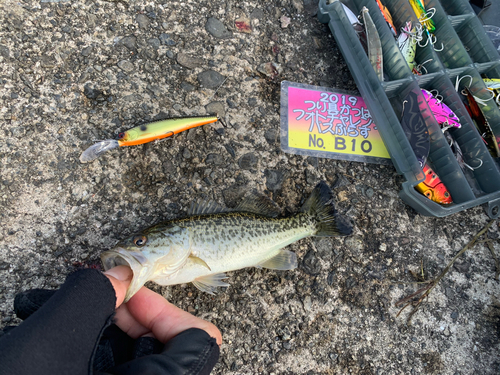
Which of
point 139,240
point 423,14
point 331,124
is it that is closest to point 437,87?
point 423,14

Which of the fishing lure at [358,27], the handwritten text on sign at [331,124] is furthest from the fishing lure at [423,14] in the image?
the handwritten text on sign at [331,124]

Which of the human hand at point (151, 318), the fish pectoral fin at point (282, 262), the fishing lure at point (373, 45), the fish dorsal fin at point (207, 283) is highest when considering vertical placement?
the fishing lure at point (373, 45)

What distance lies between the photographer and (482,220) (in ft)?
12.4

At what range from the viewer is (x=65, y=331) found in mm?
1804

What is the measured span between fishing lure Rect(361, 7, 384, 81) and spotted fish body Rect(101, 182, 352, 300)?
1460mm

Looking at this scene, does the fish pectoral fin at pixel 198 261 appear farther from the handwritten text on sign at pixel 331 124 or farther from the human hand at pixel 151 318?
the handwritten text on sign at pixel 331 124

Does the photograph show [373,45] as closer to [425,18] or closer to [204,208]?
[425,18]

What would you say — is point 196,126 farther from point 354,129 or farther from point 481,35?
point 481,35

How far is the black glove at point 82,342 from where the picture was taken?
5.48 feet

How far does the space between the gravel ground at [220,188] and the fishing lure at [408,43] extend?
0.95 meters

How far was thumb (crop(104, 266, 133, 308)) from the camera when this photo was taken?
218 cm

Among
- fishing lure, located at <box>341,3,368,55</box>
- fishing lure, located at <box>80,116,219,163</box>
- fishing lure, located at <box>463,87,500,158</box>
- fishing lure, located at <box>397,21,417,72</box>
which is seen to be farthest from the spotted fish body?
fishing lure, located at <box>463,87,500,158</box>

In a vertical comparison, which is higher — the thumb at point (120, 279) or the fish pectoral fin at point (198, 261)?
the thumb at point (120, 279)

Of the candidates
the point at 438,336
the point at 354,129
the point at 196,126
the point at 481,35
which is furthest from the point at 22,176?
the point at 481,35
